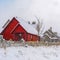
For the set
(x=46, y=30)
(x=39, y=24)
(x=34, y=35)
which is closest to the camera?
(x=34, y=35)

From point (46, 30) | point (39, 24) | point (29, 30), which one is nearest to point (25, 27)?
point (29, 30)

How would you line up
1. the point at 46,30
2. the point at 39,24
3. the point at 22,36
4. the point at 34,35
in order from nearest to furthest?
1. the point at 22,36
2. the point at 34,35
3. the point at 39,24
4. the point at 46,30

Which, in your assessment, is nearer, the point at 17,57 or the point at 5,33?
the point at 17,57

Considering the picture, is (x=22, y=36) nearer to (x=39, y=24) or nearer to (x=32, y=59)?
(x=39, y=24)

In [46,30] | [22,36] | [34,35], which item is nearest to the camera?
[22,36]

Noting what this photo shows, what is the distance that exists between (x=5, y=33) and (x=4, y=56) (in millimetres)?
30554

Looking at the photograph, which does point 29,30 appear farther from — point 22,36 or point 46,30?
point 46,30

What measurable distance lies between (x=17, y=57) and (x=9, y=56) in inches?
23.6

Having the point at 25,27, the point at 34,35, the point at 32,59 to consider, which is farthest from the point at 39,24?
the point at 32,59

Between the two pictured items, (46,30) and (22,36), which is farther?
(46,30)

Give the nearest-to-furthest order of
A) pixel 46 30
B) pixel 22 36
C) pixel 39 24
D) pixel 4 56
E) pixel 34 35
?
pixel 4 56
pixel 22 36
pixel 34 35
pixel 39 24
pixel 46 30

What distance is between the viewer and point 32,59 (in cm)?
1748

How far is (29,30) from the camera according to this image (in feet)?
154

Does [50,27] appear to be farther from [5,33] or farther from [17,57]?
[17,57]
